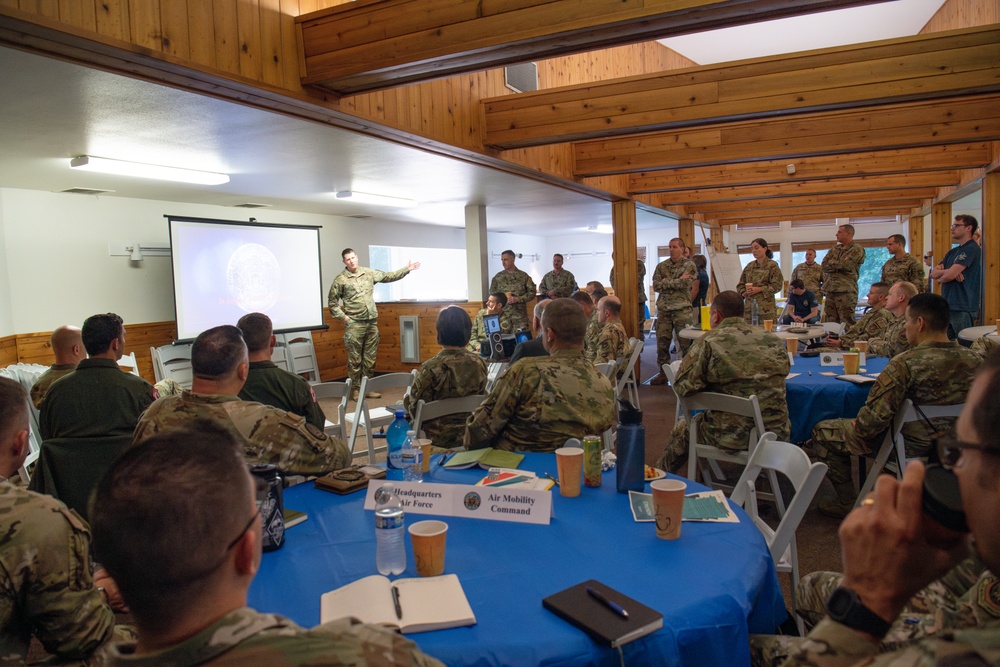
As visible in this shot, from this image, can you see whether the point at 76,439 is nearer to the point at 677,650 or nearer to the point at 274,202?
the point at 677,650

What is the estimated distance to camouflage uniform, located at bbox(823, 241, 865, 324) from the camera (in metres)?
9.29

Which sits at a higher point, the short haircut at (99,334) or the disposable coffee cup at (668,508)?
the short haircut at (99,334)

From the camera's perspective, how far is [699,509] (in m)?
1.91

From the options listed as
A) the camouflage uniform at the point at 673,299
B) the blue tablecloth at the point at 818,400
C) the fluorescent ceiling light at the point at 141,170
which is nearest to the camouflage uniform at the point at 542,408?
the blue tablecloth at the point at 818,400

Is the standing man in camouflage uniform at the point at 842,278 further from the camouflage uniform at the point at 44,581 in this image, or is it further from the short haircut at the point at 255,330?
the camouflage uniform at the point at 44,581

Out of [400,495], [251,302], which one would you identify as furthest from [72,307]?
[400,495]

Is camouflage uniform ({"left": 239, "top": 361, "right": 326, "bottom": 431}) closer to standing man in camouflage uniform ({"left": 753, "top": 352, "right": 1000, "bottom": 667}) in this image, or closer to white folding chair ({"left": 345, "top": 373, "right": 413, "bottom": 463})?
white folding chair ({"left": 345, "top": 373, "right": 413, "bottom": 463})

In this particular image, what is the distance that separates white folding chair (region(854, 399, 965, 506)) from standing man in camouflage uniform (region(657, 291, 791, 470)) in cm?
47

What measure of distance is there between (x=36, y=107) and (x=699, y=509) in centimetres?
421

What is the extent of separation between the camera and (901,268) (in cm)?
792

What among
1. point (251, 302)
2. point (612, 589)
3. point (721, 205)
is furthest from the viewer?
point (721, 205)

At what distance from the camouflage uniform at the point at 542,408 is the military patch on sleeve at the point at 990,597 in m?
1.71

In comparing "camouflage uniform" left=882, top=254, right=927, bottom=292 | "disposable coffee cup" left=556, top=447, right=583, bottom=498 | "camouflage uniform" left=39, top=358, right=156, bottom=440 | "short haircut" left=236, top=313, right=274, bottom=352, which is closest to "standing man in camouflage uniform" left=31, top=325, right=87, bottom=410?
"camouflage uniform" left=39, top=358, right=156, bottom=440

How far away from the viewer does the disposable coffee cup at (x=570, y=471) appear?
2.03 meters
